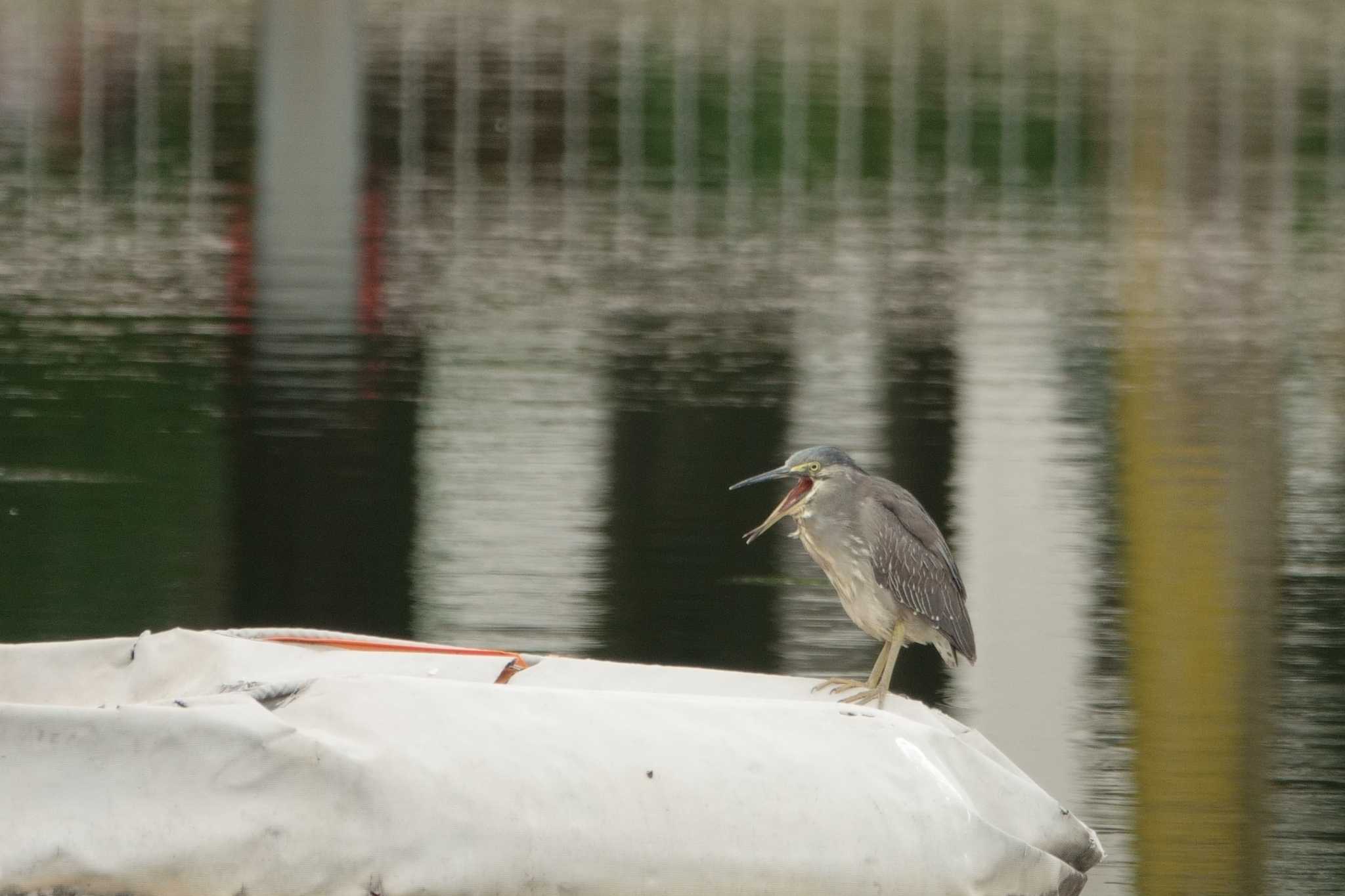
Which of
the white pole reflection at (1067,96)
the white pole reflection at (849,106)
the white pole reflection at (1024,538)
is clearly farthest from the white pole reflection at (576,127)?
the white pole reflection at (1024,538)

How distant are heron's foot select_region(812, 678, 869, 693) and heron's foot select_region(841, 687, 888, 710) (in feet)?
0.12

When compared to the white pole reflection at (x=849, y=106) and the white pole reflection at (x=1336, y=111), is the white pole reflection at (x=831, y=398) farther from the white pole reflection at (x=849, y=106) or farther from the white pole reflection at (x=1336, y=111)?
the white pole reflection at (x=1336, y=111)

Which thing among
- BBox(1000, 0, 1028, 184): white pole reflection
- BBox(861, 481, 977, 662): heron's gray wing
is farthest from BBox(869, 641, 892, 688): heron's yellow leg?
BBox(1000, 0, 1028, 184): white pole reflection

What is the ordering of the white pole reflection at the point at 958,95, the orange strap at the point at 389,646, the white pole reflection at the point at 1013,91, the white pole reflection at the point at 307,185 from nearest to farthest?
1. the orange strap at the point at 389,646
2. the white pole reflection at the point at 307,185
3. the white pole reflection at the point at 958,95
4. the white pole reflection at the point at 1013,91

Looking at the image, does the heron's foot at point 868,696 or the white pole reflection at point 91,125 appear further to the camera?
the white pole reflection at point 91,125

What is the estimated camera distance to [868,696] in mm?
6254

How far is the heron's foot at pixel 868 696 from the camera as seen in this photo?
625 centimetres

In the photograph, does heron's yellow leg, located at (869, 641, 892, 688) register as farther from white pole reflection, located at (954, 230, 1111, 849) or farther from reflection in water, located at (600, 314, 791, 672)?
reflection in water, located at (600, 314, 791, 672)

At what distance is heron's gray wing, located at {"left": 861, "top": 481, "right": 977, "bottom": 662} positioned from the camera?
20.3 feet

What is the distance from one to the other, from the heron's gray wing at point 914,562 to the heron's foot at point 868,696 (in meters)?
0.21

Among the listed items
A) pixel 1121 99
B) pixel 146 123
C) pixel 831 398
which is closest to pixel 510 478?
pixel 831 398

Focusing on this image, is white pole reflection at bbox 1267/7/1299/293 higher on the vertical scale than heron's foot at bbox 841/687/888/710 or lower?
higher

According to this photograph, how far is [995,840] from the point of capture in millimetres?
5527

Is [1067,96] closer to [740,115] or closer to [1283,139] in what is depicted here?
[1283,139]
